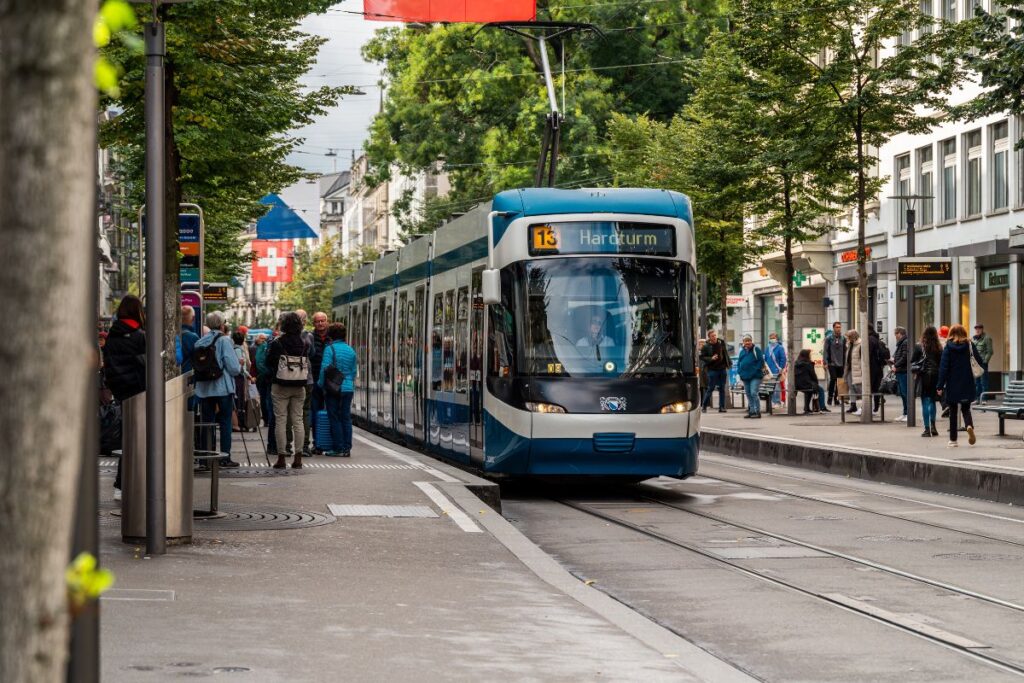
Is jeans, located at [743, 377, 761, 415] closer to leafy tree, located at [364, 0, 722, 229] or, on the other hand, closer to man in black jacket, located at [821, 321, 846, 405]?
man in black jacket, located at [821, 321, 846, 405]

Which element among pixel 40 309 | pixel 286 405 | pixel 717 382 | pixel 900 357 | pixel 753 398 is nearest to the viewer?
pixel 40 309

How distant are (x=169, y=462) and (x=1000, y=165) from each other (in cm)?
3332

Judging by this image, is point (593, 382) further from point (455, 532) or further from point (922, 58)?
point (922, 58)

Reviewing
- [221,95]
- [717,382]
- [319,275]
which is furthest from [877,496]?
[319,275]

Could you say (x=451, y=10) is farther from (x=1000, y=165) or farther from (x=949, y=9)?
(x=949, y=9)

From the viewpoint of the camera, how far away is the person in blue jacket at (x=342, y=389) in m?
21.9

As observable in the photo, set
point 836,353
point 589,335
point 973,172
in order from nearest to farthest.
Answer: point 589,335 → point 836,353 → point 973,172

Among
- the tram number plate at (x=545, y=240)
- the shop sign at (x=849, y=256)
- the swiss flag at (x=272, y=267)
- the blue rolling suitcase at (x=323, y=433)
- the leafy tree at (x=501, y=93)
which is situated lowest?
the blue rolling suitcase at (x=323, y=433)

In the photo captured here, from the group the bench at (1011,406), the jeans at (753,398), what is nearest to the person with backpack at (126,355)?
the bench at (1011,406)

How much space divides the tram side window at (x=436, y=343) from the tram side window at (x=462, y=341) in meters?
1.41

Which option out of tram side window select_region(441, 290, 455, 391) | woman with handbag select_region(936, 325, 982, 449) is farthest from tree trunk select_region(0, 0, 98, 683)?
woman with handbag select_region(936, 325, 982, 449)

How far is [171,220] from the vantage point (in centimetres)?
1911

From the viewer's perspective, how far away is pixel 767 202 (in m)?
34.8

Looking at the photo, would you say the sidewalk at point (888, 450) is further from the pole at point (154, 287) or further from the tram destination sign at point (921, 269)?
the pole at point (154, 287)
